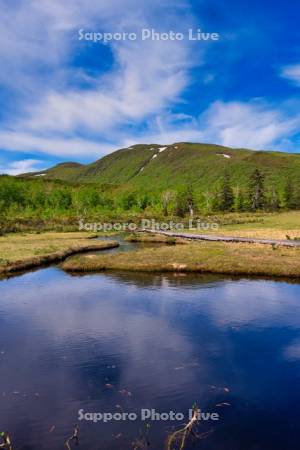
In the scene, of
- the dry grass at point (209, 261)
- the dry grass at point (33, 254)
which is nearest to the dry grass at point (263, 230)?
the dry grass at point (209, 261)

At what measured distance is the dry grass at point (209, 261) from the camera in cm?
4447

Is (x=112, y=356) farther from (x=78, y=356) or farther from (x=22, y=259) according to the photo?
(x=22, y=259)

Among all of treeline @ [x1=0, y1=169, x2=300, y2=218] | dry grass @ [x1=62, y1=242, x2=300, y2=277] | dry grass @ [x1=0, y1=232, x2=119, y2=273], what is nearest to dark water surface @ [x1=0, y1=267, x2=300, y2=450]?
dry grass @ [x1=62, y1=242, x2=300, y2=277]

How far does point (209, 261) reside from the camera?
1891 inches

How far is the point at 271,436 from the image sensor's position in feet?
47.5

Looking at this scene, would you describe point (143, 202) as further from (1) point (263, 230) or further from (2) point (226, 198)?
(1) point (263, 230)

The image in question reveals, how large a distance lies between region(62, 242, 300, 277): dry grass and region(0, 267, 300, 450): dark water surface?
9.48 m

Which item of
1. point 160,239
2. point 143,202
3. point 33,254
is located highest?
point 143,202

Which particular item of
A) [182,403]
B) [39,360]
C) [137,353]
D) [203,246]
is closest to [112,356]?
[137,353]

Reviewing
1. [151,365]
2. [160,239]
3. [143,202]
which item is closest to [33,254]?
[160,239]

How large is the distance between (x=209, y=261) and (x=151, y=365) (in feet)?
95.0

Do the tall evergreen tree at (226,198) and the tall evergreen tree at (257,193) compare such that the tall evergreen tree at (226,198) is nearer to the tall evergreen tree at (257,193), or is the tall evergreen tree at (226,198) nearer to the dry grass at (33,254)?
the tall evergreen tree at (257,193)

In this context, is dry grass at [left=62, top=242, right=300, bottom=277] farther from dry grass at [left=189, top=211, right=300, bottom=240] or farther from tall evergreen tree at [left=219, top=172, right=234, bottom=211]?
tall evergreen tree at [left=219, top=172, right=234, bottom=211]

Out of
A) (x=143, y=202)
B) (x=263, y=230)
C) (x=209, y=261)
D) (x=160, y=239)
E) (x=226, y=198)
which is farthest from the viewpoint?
(x=143, y=202)
